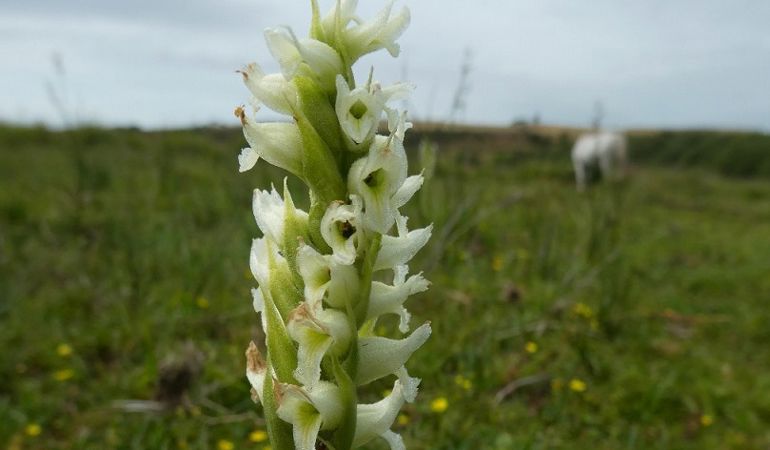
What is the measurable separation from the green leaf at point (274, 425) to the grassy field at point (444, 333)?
1.39m

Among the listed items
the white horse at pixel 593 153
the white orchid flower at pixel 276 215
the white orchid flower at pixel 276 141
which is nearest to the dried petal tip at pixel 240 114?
the white orchid flower at pixel 276 141

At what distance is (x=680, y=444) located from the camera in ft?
9.50

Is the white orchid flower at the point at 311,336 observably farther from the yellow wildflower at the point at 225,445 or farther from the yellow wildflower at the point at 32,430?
the yellow wildflower at the point at 32,430

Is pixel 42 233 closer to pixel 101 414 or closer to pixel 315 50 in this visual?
pixel 101 414

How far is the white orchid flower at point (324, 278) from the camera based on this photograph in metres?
1.00

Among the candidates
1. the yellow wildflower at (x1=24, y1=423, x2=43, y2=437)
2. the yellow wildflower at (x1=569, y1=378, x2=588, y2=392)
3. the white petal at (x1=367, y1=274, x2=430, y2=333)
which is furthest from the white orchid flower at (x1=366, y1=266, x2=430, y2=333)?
the yellow wildflower at (x1=569, y1=378, x2=588, y2=392)

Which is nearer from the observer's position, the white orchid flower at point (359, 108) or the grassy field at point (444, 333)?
the white orchid flower at point (359, 108)

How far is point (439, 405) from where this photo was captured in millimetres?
2693

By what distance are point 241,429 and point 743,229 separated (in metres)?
8.25

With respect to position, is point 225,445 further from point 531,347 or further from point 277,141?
point 277,141

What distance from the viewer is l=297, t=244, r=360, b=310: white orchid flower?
1.00m

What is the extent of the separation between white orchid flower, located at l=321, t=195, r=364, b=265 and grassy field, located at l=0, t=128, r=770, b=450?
5.09 ft

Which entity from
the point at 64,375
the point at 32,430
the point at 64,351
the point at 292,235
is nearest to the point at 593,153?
the point at 64,351

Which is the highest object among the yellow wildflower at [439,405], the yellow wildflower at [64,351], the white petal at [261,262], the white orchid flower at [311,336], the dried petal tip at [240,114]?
the dried petal tip at [240,114]
